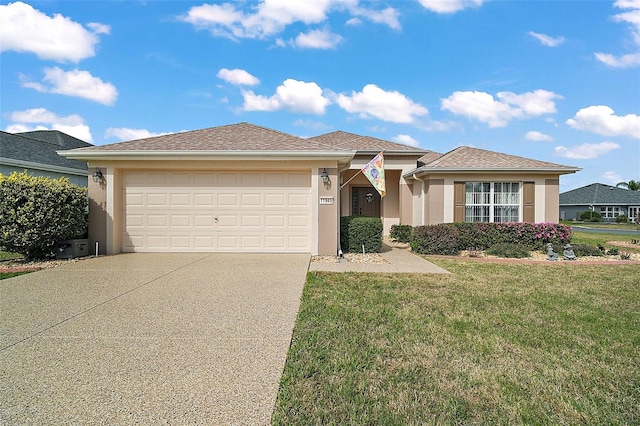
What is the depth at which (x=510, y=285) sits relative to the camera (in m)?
6.98

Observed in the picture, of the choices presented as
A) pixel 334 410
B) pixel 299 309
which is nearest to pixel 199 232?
pixel 299 309

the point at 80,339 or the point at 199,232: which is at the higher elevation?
the point at 199,232

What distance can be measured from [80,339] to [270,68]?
1450cm

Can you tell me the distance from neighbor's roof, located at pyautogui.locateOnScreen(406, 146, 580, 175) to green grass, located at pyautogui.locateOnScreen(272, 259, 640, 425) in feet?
25.3

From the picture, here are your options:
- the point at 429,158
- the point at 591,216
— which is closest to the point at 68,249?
the point at 429,158

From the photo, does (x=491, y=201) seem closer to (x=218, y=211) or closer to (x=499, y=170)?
(x=499, y=170)

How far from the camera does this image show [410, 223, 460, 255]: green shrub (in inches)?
456

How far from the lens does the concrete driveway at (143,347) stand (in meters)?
2.65

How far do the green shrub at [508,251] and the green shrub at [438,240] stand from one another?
1132 mm

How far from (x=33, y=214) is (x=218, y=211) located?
4.48 metres

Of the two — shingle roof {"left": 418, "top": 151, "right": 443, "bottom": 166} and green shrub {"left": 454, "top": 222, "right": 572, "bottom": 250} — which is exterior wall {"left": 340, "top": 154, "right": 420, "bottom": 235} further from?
green shrub {"left": 454, "top": 222, "right": 572, "bottom": 250}

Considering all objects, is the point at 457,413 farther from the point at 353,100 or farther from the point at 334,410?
the point at 353,100

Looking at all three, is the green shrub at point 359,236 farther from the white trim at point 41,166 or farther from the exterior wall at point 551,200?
the white trim at point 41,166

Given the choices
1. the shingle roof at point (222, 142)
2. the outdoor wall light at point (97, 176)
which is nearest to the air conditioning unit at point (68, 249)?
the outdoor wall light at point (97, 176)
